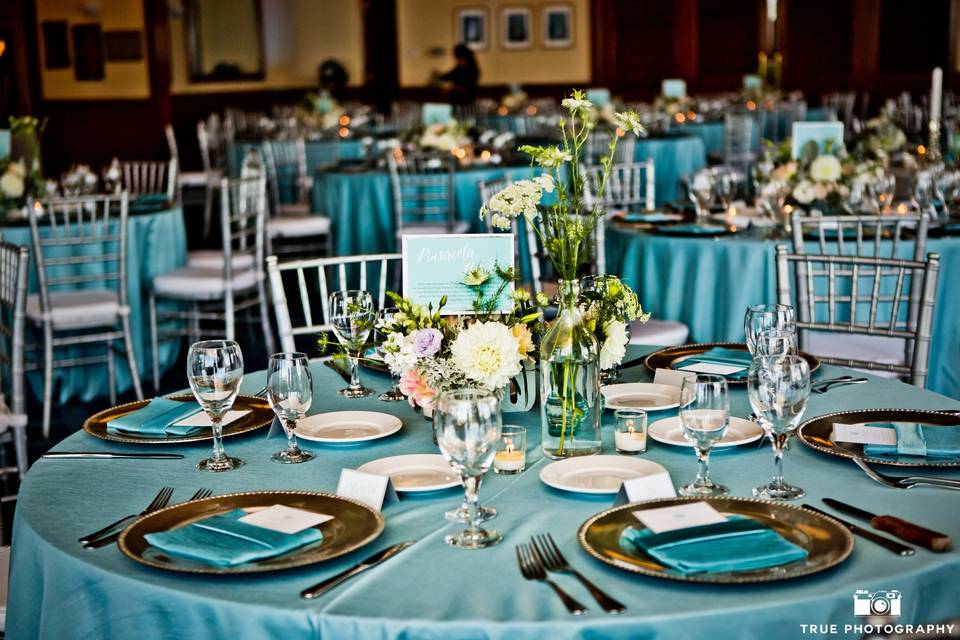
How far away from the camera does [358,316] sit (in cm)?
244

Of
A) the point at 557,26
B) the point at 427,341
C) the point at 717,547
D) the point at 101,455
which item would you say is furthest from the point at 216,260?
the point at 557,26

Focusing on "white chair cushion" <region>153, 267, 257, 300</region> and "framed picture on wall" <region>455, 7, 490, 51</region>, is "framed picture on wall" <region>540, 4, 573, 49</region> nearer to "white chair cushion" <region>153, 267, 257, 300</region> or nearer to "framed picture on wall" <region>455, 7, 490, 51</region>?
"framed picture on wall" <region>455, 7, 490, 51</region>

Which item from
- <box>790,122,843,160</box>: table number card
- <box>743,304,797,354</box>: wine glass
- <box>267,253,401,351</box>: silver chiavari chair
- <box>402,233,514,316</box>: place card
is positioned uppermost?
<box>790,122,843,160</box>: table number card

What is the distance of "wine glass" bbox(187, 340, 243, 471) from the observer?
205 cm

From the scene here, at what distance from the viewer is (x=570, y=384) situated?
6.74 ft

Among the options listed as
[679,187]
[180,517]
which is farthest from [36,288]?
[679,187]

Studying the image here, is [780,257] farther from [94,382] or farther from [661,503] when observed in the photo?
[94,382]

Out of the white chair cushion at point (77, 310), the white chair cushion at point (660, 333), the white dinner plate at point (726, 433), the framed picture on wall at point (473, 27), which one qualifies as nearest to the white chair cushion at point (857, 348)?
the white chair cushion at point (660, 333)

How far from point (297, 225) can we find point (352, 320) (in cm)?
527

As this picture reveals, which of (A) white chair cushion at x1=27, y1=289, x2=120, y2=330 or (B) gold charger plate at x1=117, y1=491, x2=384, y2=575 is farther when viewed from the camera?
(A) white chair cushion at x1=27, y1=289, x2=120, y2=330

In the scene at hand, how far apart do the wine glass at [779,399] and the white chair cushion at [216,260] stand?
4161 mm

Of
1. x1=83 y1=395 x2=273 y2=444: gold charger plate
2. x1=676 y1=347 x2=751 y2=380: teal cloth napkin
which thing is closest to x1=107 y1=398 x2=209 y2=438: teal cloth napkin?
x1=83 y1=395 x2=273 y2=444: gold charger plate

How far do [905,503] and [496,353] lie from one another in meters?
0.68

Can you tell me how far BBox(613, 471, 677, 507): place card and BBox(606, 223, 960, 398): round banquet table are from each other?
8.54 feet
